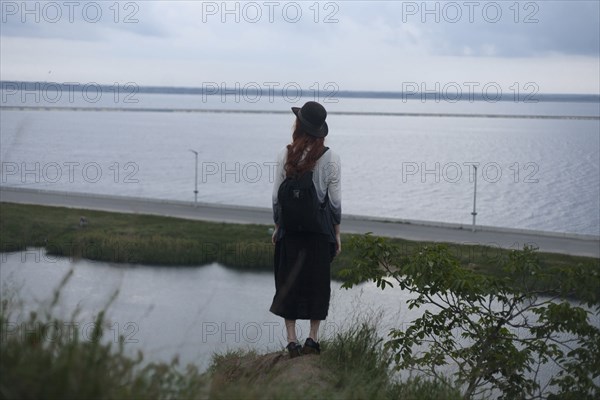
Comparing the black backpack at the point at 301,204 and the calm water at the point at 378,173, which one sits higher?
the calm water at the point at 378,173

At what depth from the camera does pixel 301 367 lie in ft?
22.1

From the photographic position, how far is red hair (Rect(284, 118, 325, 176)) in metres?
6.98

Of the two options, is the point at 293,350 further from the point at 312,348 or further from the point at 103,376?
the point at 103,376

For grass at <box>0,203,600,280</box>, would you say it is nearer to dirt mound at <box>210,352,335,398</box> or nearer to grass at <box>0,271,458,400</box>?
dirt mound at <box>210,352,335,398</box>

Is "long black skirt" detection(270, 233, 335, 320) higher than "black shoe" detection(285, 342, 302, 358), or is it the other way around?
"long black skirt" detection(270, 233, 335, 320)

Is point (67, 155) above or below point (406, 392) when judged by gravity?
above

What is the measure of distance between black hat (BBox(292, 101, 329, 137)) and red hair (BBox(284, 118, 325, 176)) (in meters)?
0.04

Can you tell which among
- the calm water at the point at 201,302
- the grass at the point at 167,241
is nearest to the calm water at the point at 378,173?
the grass at the point at 167,241

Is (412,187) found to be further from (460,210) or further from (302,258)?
(302,258)

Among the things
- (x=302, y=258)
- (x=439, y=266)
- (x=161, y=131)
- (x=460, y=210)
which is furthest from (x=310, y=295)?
(x=161, y=131)

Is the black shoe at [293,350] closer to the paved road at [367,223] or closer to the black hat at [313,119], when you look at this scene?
the black hat at [313,119]

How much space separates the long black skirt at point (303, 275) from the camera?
7152mm

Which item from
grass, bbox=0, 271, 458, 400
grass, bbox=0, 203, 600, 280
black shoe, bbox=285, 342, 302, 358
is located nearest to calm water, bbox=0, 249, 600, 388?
grass, bbox=0, 203, 600, 280

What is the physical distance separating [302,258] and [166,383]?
2.65 m
